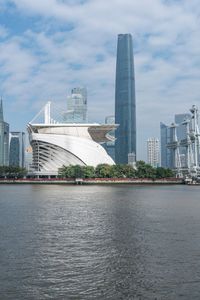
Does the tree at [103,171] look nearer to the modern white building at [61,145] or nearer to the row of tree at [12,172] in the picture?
the modern white building at [61,145]

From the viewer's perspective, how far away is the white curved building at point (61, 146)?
12225cm

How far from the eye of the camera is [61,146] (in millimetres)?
122125

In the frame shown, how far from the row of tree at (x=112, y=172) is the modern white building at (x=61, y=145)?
696 centimetres

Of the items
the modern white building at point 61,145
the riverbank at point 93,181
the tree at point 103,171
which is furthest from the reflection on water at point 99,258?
the modern white building at point 61,145

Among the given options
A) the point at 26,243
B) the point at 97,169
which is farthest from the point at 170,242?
the point at 97,169

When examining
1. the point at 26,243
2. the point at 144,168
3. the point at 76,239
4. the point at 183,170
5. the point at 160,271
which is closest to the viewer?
the point at 160,271

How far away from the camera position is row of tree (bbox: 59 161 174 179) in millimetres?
112500

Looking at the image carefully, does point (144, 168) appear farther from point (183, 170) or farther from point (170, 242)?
point (170, 242)

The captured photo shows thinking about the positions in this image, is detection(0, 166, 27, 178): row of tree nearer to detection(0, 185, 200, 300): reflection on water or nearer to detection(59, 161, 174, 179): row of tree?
detection(59, 161, 174, 179): row of tree

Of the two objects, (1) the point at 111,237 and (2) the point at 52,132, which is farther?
(2) the point at 52,132

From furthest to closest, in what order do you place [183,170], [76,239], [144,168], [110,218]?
[183,170] < [144,168] < [110,218] < [76,239]

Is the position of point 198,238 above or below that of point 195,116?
below

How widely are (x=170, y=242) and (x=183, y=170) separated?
11470 cm

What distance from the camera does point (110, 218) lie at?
29312mm
